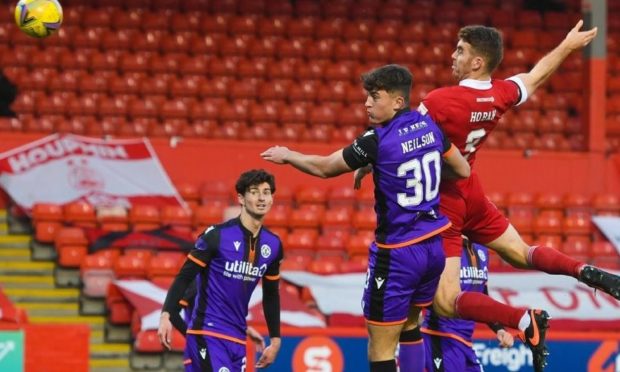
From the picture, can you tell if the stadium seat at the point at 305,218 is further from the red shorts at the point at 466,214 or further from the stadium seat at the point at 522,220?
the red shorts at the point at 466,214

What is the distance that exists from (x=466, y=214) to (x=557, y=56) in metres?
1.01

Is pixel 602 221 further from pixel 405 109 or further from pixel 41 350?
pixel 405 109

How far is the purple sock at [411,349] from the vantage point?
24.5ft

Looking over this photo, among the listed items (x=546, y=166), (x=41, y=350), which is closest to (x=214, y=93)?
(x=546, y=166)

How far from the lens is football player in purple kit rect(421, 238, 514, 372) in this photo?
8.51m

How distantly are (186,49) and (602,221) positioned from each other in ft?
19.0

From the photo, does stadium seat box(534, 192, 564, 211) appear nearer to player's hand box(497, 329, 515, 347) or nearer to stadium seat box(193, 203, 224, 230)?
stadium seat box(193, 203, 224, 230)

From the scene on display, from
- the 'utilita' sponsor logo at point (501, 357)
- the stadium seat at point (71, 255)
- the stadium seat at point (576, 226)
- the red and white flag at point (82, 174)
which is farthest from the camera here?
the stadium seat at point (576, 226)

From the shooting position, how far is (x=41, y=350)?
34.8ft

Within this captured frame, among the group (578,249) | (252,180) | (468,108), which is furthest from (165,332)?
(578,249)

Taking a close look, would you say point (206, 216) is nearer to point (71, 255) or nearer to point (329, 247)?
point (329, 247)

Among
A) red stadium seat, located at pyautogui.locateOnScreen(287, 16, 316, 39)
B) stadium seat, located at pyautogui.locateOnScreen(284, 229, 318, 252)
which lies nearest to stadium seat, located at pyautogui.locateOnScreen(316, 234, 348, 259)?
stadium seat, located at pyautogui.locateOnScreen(284, 229, 318, 252)

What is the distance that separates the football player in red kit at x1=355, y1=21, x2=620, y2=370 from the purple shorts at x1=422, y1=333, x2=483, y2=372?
1.15 m

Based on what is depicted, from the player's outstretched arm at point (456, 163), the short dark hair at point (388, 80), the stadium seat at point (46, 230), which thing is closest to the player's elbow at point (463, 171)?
the player's outstretched arm at point (456, 163)
